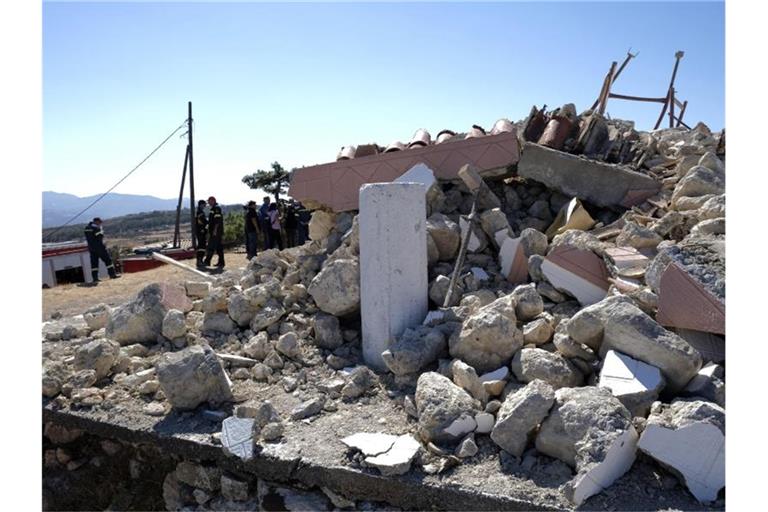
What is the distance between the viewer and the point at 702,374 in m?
3.33

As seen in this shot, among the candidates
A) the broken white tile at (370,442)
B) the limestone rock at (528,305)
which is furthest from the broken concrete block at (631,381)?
the broken white tile at (370,442)

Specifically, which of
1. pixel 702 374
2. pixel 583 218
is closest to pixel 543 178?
pixel 583 218

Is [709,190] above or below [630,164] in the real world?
below

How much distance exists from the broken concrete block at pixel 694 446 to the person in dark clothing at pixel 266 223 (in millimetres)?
10058

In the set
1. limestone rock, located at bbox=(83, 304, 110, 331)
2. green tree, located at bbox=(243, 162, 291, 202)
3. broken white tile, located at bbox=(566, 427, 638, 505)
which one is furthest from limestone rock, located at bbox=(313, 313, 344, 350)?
green tree, located at bbox=(243, 162, 291, 202)

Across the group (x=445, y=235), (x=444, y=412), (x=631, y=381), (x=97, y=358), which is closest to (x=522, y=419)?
(x=444, y=412)

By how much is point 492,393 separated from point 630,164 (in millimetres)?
4504

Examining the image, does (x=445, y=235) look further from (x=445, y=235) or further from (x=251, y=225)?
(x=251, y=225)

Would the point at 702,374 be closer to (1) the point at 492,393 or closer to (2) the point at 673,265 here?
(2) the point at 673,265

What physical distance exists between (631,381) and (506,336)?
2.86ft

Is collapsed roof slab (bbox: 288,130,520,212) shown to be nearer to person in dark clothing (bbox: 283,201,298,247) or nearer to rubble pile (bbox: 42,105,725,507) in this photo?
rubble pile (bbox: 42,105,725,507)

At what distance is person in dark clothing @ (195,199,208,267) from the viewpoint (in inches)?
457

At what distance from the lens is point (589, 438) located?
9.30 ft

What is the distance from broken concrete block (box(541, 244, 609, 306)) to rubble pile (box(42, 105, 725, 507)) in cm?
2
